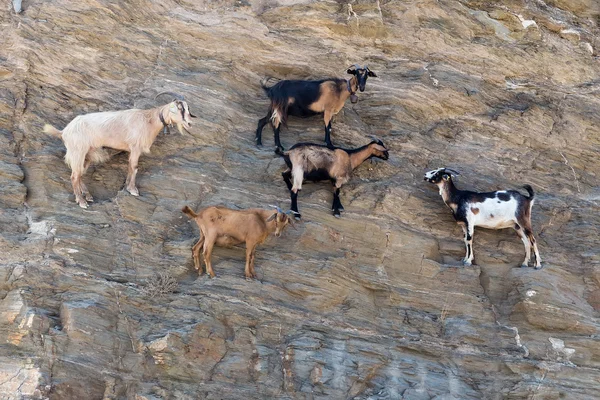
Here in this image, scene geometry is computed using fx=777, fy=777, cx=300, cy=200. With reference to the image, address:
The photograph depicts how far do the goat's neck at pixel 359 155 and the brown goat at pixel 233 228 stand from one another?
214 centimetres

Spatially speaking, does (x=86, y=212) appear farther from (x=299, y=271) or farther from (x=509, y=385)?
(x=509, y=385)

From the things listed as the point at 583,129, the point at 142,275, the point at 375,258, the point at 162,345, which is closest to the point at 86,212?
the point at 142,275

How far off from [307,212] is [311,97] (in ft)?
8.04

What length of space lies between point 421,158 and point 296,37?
146 inches

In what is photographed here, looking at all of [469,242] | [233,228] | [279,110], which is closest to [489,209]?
[469,242]

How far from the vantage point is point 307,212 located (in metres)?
12.0

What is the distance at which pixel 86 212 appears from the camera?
1098 centimetres

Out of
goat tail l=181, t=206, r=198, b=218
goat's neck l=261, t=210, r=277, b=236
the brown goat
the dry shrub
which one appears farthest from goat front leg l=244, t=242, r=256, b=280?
the dry shrub

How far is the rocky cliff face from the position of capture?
980cm

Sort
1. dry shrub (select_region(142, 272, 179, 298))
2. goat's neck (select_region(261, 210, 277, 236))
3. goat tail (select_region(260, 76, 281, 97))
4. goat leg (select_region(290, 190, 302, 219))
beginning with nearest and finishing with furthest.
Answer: dry shrub (select_region(142, 272, 179, 298))
goat's neck (select_region(261, 210, 277, 236))
goat leg (select_region(290, 190, 302, 219))
goat tail (select_region(260, 76, 281, 97))

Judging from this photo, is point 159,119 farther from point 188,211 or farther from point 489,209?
point 489,209

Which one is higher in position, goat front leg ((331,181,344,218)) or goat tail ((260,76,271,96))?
goat tail ((260,76,271,96))

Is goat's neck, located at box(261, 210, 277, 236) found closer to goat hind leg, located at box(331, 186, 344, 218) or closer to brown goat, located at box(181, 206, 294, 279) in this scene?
brown goat, located at box(181, 206, 294, 279)

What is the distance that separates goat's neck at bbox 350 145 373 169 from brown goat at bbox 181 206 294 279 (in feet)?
7.04
